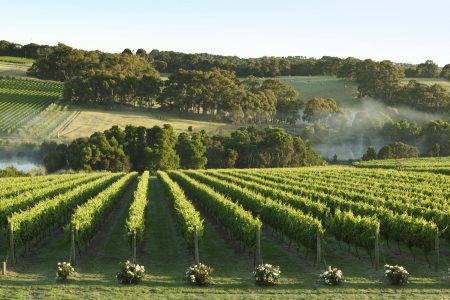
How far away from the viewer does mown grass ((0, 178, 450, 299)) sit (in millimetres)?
16547

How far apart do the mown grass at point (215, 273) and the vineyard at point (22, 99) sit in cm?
7266

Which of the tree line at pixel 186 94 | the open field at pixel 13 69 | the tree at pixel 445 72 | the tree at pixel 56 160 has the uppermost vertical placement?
the tree at pixel 445 72

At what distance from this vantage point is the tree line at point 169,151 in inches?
3162

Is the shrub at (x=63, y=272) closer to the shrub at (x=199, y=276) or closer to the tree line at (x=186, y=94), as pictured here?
the shrub at (x=199, y=276)

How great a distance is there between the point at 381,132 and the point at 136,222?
346 feet

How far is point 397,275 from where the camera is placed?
675 inches

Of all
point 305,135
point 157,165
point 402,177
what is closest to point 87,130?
point 157,165

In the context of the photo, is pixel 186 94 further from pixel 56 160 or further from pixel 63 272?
pixel 63 272

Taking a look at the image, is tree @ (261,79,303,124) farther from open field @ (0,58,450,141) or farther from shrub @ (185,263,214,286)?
shrub @ (185,263,214,286)

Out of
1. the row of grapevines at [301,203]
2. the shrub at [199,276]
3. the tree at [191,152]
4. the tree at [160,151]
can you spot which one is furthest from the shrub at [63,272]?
the tree at [191,152]

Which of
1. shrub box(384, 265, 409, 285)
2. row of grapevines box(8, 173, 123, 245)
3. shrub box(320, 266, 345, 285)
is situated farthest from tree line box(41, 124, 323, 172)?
shrub box(384, 265, 409, 285)

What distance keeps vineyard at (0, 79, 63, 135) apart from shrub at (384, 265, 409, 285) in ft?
274

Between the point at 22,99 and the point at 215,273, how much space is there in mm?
106419

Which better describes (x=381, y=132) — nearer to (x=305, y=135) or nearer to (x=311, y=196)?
(x=305, y=135)
